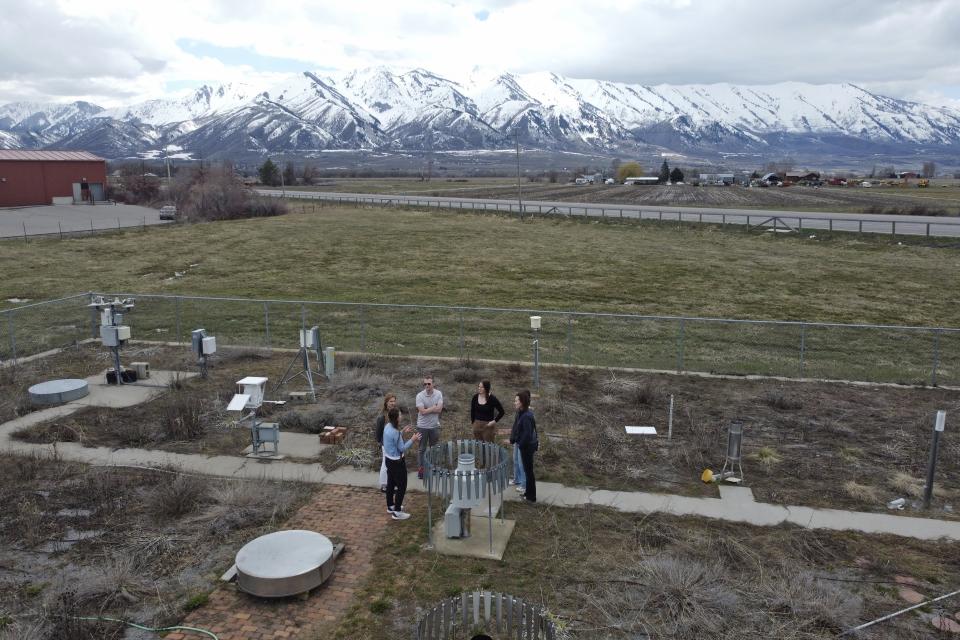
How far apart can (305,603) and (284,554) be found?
717 mm

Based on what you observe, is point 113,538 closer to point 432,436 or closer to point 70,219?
point 432,436

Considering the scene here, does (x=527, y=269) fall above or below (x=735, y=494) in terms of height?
above

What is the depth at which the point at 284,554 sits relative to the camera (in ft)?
29.8

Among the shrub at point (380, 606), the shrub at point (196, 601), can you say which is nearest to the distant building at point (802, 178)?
the shrub at point (380, 606)

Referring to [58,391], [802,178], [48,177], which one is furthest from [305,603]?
[802,178]

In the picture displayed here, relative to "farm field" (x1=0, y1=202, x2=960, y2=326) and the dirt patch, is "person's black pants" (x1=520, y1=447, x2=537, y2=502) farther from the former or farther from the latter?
"farm field" (x1=0, y1=202, x2=960, y2=326)

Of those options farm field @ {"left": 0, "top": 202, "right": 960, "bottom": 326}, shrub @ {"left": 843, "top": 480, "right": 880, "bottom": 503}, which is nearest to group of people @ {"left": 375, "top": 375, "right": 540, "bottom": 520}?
shrub @ {"left": 843, "top": 480, "right": 880, "bottom": 503}

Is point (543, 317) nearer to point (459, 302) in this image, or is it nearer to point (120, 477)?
point (459, 302)

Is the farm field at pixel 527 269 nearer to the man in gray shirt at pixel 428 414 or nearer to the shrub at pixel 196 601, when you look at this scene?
the man in gray shirt at pixel 428 414

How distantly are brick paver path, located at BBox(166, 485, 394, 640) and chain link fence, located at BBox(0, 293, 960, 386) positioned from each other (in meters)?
8.57

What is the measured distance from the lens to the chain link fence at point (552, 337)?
19484mm

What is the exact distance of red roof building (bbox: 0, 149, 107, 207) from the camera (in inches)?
2995

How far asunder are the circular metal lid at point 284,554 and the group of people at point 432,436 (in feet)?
4.63

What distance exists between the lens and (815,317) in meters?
26.4
